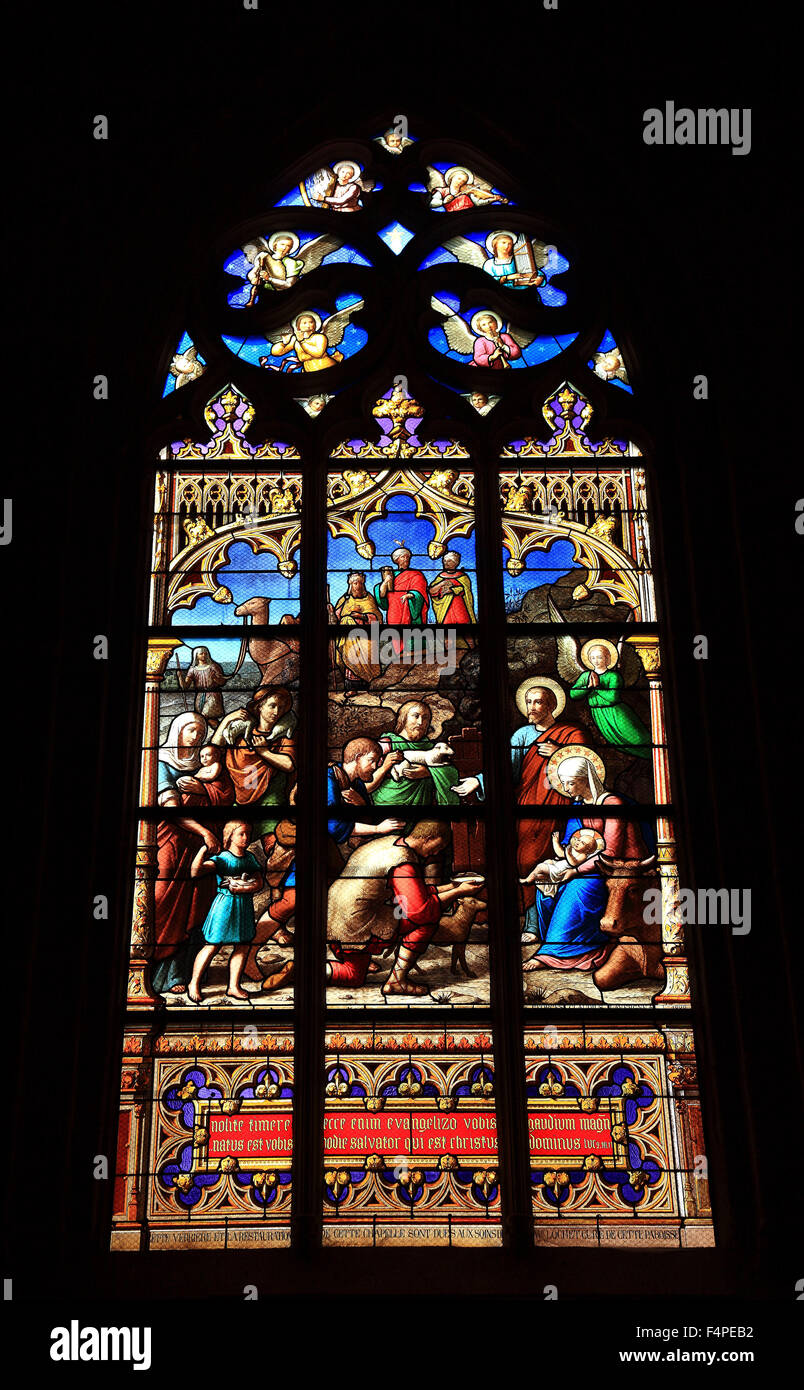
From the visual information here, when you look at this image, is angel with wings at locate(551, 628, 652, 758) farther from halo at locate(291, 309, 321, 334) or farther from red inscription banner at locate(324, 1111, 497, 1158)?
halo at locate(291, 309, 321, 334)

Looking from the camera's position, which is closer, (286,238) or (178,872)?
(178,872)

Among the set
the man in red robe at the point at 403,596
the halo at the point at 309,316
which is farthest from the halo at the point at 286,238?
the man in red robe at the point at 403,596

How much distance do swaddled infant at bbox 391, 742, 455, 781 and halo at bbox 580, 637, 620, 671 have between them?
57cm

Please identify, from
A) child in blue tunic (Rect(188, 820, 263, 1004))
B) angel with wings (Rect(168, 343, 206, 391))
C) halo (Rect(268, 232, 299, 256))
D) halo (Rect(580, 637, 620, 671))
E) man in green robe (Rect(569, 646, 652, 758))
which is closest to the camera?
child in blue tunic (Rect(188, 820, 263, 1004))

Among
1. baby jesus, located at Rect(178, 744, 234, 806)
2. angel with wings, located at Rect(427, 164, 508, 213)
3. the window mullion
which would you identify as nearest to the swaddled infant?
the window mullion

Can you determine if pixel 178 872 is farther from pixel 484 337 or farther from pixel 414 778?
pixel 484 337

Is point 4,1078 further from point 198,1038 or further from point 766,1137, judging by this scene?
point 766,1137

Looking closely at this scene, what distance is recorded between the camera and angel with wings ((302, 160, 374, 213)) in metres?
7.61

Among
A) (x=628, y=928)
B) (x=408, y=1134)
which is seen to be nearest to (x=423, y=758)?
(x=628, y=928)

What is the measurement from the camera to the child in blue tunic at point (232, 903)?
233 inches

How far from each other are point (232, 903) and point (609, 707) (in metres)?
1.41

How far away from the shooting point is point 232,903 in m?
6.02

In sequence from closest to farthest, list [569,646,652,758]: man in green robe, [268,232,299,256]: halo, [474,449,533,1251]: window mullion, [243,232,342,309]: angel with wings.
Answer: [474,449,533,1251]: window mullion
[569,646,652,758]: man in green robe
[243,232,342,309]: angel with wings
[268,232,299,256]: halo

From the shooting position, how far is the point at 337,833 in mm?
6125
